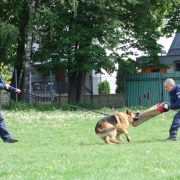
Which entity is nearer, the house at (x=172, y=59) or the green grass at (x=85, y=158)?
the green grass at (x=85, y=158)

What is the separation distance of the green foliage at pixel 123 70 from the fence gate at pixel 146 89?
17.8 inches

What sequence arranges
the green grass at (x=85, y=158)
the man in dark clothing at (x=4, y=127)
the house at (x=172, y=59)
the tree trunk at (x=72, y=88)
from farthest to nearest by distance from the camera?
the house at (x=172, y=59)
the tree trunk at (x=72, y=88)
the man in dark clothing at (x=4, y=127)
the green grass at (x=85, y=158)

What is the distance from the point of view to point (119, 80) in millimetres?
33062

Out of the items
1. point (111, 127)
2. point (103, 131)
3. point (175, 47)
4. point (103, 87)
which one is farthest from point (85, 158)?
point (175, 47)

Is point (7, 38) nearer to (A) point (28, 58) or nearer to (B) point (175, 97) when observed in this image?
(A) point (28, 58)

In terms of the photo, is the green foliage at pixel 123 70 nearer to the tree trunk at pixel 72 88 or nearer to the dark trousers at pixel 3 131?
the tree trunk at pixel 72 88

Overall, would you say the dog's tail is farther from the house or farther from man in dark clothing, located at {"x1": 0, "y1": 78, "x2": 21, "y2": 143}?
the house

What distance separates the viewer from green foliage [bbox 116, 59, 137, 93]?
3013cm

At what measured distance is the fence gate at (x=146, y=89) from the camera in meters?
30.0

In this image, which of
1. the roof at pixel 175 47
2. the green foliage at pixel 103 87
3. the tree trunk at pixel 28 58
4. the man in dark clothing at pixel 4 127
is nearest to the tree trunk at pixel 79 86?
the tree trunk at pixel 28 58

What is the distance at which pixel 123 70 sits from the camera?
3188cm

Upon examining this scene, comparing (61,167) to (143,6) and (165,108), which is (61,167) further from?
(143,6)

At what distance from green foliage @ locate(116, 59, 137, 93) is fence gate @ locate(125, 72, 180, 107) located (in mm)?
452

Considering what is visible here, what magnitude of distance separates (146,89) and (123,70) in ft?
6.68
